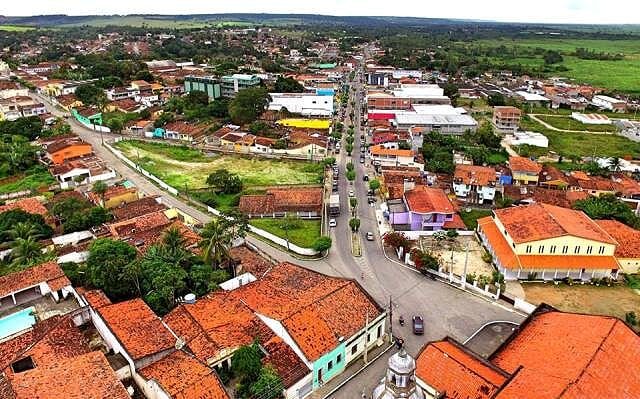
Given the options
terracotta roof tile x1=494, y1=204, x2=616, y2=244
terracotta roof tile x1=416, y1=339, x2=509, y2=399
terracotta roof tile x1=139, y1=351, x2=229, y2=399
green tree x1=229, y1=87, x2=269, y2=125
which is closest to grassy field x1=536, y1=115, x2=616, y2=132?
green tree x1=229, y1=87, x2=269, y2=125

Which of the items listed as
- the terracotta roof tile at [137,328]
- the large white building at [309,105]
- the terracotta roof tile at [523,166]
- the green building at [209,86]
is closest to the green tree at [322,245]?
the terracotta roof tile at [137,328]

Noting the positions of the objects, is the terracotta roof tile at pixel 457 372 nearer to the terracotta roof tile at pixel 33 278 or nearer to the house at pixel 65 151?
the terracotta roof tile at pixel 33 278

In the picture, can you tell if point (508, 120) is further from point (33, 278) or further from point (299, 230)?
point (33, 278)

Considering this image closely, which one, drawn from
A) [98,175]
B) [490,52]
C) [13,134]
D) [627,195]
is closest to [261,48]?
[490,52]

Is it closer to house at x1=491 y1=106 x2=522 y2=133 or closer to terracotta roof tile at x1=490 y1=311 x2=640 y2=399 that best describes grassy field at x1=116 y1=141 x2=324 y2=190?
house at x1=491 y1=106 x2=522 y2=133

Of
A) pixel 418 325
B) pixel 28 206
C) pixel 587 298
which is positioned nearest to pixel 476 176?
pixel 587 298

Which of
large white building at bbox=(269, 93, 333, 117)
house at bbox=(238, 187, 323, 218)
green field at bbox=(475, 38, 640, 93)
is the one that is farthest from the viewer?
green field at bbox=(475, 38, 640, 93)
